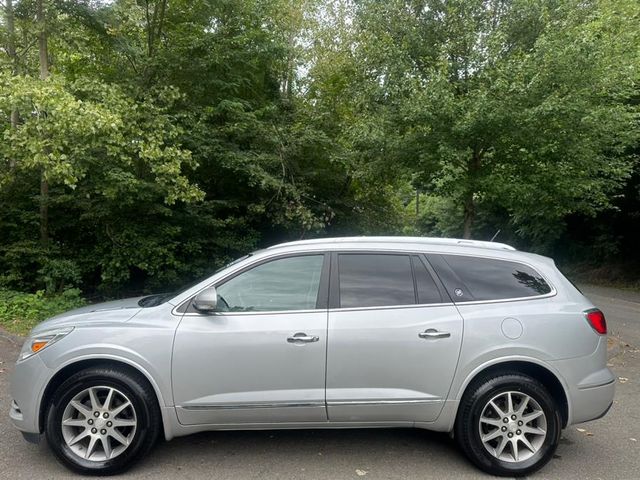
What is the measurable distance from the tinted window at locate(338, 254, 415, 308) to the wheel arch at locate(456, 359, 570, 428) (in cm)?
74

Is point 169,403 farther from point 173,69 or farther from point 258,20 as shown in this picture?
point 258,20

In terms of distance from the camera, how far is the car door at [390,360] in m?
3.69

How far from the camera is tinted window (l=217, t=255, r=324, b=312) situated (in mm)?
3861

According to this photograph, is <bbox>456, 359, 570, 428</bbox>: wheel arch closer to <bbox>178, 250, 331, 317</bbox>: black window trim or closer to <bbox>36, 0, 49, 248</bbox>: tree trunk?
<bbox>178, 250, 331, 317</bbox>: black window trim

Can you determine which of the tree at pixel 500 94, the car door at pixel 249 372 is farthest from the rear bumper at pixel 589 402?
the tree at pixel 500 94

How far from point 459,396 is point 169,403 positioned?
2138 millimetres

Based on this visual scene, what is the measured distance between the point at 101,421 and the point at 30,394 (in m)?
0.56

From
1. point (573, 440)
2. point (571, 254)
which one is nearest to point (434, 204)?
point (571, 254)

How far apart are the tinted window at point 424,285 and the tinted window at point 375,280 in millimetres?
48

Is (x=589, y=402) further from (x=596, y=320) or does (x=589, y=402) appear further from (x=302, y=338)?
(x=302, y=338)

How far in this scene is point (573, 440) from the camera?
4379 millimetres

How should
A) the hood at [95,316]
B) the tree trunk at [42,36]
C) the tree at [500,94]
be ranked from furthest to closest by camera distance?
1. the tree trunk at [42,36]
2. the tree at [500,94]
3. the hood at [95,316]

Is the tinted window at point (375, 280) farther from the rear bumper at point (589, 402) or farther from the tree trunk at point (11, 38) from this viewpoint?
the tree trunk at point (11, 38)

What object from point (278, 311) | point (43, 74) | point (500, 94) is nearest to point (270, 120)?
point (43, 74)
